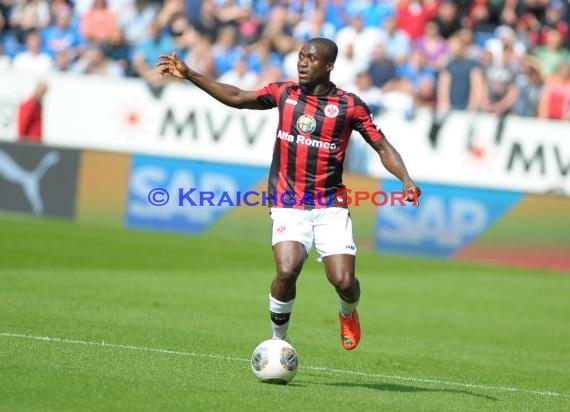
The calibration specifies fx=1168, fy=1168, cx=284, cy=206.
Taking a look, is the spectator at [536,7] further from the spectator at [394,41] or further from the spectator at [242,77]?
the spectator at [242,77]

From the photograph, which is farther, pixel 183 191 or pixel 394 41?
pixel 394 41

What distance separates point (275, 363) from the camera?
8852 millimetres

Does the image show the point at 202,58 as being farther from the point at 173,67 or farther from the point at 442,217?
the point at 173,67

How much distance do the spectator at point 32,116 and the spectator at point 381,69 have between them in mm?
6707

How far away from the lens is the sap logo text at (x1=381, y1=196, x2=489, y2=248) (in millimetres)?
20422

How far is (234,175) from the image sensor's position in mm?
21125

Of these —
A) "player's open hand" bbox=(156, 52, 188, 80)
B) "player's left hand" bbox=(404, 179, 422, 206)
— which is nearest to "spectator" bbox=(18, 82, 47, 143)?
"player's open hand" bbox=(156, 52, 188, 80)

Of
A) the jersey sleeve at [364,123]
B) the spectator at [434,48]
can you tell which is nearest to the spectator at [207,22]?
the spectator at [434,48]

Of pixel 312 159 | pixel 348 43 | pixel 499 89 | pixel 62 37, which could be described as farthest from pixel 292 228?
pixel 62 37

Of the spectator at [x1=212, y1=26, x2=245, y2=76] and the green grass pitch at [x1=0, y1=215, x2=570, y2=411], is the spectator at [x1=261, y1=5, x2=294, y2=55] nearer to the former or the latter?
the spectator at [x1=212, y1=26, x2=245, y2=76]

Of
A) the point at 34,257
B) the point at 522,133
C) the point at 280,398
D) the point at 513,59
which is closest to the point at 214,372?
the point at 280,398

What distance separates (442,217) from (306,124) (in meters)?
11.3

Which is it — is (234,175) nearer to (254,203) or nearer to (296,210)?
(254,203)

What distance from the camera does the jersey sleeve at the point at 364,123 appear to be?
9508mm
